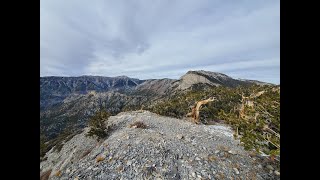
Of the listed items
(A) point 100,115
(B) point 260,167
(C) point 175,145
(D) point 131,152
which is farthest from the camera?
(A) point 100,115

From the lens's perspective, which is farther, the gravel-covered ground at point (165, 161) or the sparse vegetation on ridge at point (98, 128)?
the sparse vegetation on ridge at point (98, 128)

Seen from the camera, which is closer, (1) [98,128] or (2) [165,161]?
(2) [165,161]

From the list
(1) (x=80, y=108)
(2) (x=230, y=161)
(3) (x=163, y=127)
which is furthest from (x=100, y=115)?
(1) (x=80, y=108)

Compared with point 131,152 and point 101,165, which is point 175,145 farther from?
point 101,165

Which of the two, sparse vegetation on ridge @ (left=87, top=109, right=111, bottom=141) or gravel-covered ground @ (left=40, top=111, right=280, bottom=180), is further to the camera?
sparse vegetation on ridge @ (left=87, top=109, right=111, bottom=141)

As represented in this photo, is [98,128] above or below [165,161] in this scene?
above

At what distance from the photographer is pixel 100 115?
12.5m
